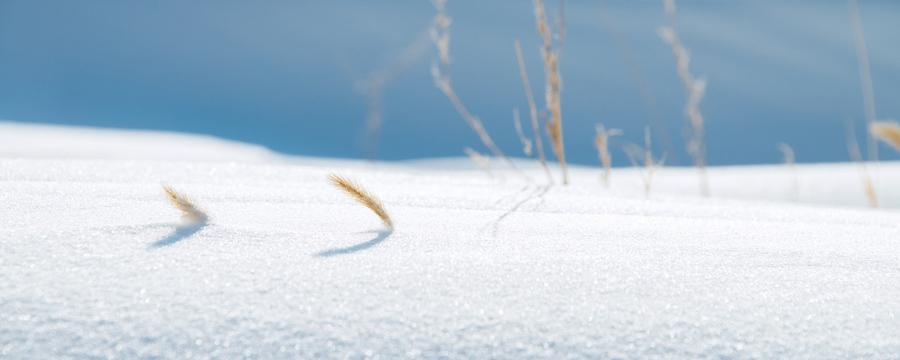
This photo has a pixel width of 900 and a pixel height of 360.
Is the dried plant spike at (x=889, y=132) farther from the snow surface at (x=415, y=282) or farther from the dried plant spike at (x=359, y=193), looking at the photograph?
the dried plant spike at (x=359, y=193)

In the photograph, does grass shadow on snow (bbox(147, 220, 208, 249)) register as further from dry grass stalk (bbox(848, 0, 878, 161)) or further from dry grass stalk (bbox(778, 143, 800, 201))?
dry grass stalk (bbox(778, 143, 800, 201))

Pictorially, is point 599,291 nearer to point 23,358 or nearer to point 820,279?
point 820,279

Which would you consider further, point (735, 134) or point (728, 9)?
point (728, 9)

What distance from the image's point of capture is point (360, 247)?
711 mm

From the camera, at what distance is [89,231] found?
0.68 metres

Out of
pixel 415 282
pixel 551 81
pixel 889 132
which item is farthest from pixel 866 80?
pixel 415 282

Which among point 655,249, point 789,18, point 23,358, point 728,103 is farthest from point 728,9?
point 23,358

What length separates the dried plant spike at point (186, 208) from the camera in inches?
29.2

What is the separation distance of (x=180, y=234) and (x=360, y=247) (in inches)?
5.4

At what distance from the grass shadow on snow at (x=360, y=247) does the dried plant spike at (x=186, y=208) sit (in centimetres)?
13

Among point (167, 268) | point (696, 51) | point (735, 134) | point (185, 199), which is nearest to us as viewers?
point (167, 268)

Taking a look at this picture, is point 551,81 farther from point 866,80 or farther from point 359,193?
point 359,193

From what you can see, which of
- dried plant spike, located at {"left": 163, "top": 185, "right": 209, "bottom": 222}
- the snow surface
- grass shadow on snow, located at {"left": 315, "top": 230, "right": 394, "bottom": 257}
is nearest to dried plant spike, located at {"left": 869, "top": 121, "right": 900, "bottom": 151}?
the snow surface

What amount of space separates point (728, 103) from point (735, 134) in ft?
0.91
